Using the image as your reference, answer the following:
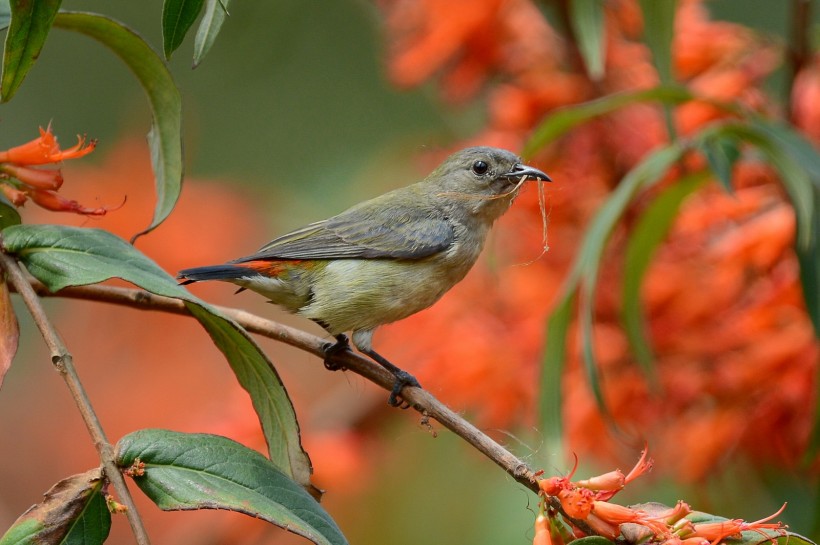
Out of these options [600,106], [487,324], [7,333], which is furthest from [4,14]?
[487,324]

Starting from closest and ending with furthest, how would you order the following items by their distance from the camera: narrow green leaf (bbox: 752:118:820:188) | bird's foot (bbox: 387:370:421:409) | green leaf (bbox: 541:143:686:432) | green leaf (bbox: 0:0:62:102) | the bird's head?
green leaf (bbox: 0:0:62:102), bird's foot (bbox: 387:370:421:409), green leaf (bbox: 541:143:686:432), narrow green leaf (bbox: 752:118:820:188), the bird's head

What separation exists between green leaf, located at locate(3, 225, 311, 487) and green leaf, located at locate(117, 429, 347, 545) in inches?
6.6

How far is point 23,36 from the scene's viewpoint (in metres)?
1.65

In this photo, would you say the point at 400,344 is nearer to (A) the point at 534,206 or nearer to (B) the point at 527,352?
(B) the point at 527,352

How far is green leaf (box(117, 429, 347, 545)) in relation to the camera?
1584 mm

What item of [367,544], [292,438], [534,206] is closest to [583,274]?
[534,206]

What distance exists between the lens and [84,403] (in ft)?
5.23

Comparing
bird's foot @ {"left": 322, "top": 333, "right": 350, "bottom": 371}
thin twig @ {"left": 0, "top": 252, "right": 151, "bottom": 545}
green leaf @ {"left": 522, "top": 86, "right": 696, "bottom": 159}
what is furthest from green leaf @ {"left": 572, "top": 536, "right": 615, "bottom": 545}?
green leaf @ {"left": 522, "top": 86, "right": 696, "bottom": 159}

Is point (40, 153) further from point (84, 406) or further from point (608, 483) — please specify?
point (608, 483)

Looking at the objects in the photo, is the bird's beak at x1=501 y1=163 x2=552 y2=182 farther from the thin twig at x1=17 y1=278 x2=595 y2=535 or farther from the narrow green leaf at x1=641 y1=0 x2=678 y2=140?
the thin twig at x1=17 y1=278 x2=595 y2=535

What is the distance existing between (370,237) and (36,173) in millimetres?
1458

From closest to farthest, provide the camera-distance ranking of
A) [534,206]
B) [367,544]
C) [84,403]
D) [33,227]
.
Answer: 1. [84,403]
2. [33,227]
3. [534,206]
4. [367,544]

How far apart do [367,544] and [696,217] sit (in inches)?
93.0

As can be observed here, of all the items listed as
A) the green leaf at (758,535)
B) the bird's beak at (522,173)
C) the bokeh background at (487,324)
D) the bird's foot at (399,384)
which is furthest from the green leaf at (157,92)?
the bird's beak at (522,173)
